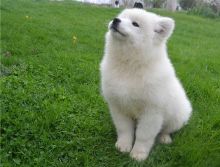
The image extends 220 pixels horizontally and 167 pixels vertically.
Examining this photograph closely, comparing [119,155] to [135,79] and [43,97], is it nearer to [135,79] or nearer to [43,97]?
[135,79]

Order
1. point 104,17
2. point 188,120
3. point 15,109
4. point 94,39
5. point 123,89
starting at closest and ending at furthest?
point 123,89 < point 15,109 < point 188,120 < point 94,39 < point 104,17

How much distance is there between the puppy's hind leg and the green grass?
0.08 metres

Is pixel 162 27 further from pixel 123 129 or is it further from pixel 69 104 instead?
pixel 69 104

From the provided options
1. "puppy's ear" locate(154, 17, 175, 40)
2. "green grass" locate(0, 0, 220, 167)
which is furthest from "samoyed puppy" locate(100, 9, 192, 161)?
"green grass" locate(0, 0, 220, 167)

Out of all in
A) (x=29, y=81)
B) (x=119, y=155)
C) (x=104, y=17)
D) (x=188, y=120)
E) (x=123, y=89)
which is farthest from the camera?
(x=104, y=17)

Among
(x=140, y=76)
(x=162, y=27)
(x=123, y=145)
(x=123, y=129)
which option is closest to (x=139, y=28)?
(x=162, y=27)

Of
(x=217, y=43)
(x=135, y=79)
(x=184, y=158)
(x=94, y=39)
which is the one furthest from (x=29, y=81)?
(x=217, y=43)

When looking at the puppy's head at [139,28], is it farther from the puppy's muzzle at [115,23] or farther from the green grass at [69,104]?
the green grass at [69,104]

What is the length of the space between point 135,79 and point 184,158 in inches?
30.1

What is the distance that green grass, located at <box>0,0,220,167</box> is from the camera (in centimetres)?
323

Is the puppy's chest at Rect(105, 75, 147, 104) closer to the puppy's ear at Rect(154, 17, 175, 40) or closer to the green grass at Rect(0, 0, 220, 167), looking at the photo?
the puppy's ear at Rect(154, 17, 175, 40)

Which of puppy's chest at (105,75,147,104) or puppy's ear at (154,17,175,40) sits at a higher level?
puppy's ear at (154,17,175,40)

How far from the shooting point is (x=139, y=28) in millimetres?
3189

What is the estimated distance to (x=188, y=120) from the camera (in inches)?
153
